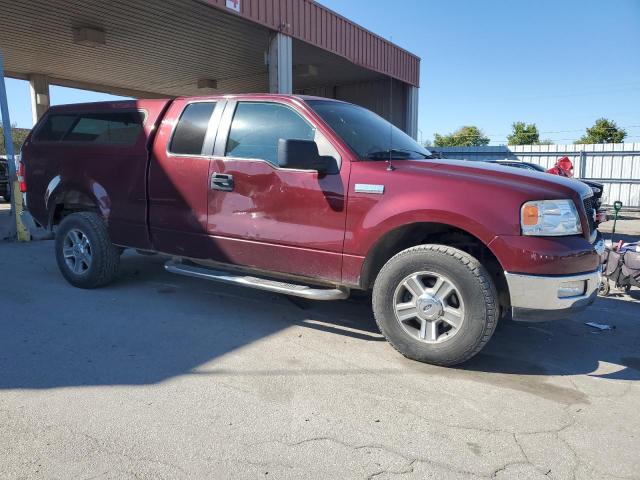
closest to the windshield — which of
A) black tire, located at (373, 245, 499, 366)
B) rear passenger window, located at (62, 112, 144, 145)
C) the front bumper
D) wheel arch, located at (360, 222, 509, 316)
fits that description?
wheel arch, located at (360, 222, 509, 316)

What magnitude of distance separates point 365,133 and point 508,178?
1348mm

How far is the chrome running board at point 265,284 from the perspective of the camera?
389cm

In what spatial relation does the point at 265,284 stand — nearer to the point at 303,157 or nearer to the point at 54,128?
the point at 303,157

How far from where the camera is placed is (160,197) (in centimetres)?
477

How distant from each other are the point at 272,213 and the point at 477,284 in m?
1.75

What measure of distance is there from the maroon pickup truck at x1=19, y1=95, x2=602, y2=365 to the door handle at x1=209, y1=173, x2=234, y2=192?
1 cm

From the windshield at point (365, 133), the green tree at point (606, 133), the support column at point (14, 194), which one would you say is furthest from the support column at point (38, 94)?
the green tree at point (606, 133)

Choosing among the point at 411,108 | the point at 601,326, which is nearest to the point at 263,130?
the point at 601,326

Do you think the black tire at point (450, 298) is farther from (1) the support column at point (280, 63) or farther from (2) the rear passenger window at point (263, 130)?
(1) the support column at point (280, 63)

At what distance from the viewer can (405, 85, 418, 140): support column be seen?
56.6 ft

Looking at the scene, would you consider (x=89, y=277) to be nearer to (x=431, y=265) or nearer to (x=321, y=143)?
(x=321, y=143)

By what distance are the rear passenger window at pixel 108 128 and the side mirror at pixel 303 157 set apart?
2.03 m

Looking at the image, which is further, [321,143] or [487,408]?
[321,143]

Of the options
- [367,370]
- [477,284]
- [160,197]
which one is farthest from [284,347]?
[160,197]
